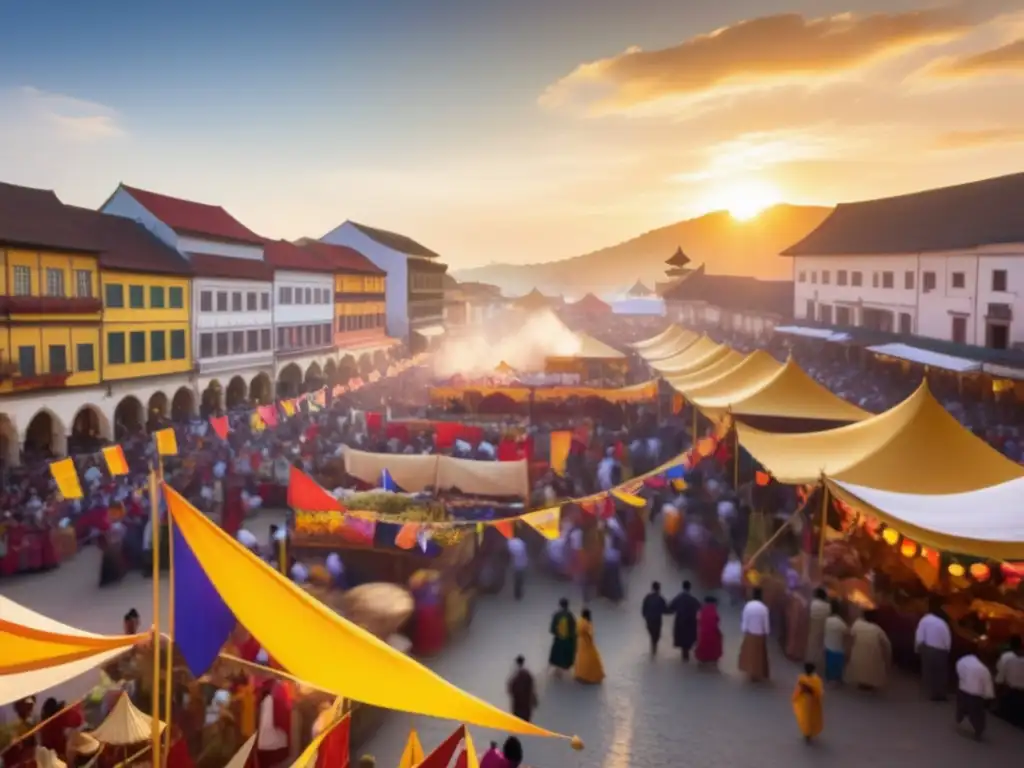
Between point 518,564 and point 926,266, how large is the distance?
34.4 meters

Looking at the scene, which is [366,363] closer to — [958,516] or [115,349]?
[115,349]

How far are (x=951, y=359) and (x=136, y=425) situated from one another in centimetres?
2884

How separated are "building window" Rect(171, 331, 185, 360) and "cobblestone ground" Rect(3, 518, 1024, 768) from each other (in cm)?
2267

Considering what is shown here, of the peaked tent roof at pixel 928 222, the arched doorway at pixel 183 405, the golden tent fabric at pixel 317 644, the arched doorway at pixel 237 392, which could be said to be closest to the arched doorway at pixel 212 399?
the arched doorway at pixel 183 405

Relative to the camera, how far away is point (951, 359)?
33.5 m

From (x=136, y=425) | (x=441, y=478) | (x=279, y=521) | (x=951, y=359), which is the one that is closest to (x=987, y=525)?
(x=441, y=478)

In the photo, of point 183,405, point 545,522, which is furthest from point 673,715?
point 183,405

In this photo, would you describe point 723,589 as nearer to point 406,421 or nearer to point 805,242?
point 406,421

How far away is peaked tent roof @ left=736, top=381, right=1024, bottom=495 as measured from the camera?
13.9m

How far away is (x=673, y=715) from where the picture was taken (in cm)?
1070

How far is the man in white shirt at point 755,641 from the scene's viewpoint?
11.5m

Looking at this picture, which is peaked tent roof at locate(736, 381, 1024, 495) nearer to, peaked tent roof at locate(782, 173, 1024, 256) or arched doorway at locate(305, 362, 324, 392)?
peaked tent roof at locate(782, 173, 1024, 256)

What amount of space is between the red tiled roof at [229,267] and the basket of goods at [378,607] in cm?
2728

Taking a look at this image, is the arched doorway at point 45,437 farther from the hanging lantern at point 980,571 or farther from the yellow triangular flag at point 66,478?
the hanging lantern at point 980,571
